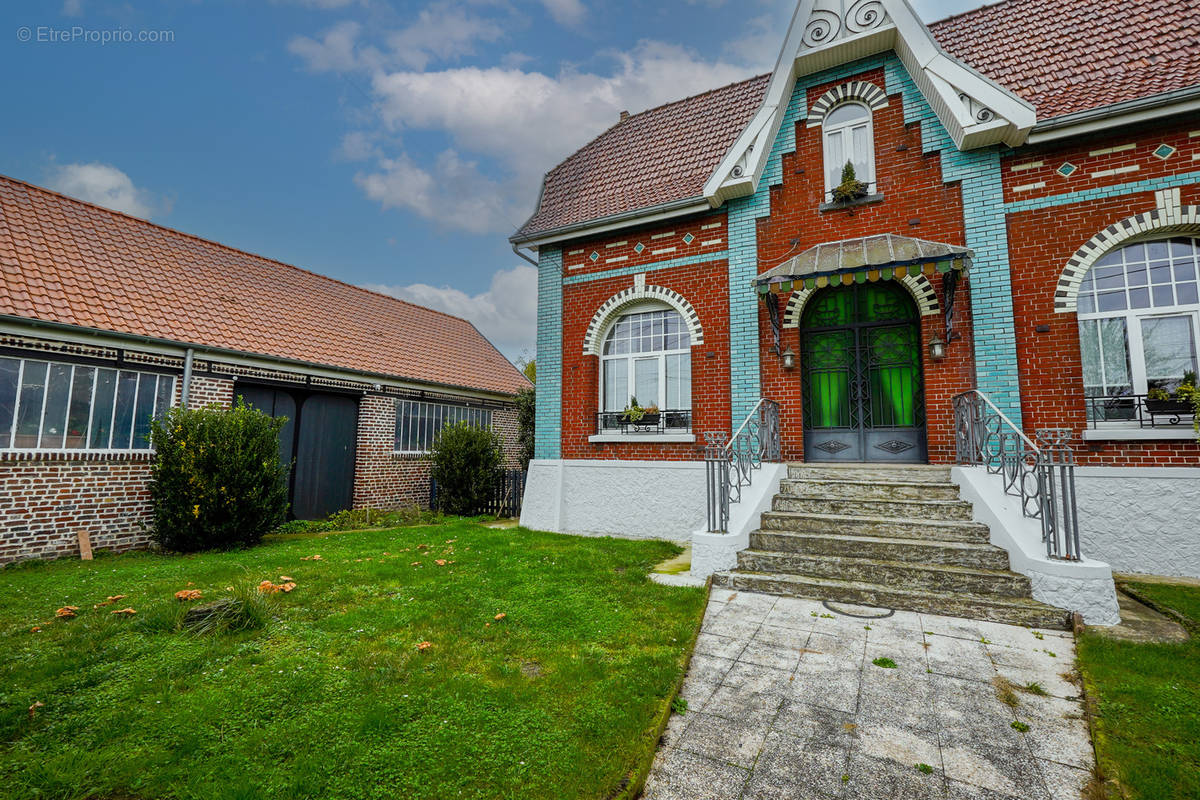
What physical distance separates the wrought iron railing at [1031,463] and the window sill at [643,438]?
3.71m

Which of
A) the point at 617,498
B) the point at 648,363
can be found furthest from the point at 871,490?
the point at 648,363

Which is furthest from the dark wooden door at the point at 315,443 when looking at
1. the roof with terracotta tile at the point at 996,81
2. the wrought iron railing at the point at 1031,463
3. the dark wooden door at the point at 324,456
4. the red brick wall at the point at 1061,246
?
the red brick wall at the point at 1061,246

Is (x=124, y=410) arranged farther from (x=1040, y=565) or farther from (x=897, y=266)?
(x=1040, y=565)

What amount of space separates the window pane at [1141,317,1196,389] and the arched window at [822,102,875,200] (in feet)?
12.7

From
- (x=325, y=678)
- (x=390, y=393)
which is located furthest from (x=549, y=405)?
(x=325, y=678)

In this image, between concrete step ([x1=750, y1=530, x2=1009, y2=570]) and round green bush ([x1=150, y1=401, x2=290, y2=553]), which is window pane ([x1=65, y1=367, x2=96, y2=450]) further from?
concrete step ([x1=750, y1=530, x2=1009, y2=570])

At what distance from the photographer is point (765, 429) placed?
8.07m

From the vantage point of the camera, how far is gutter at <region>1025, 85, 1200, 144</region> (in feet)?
20.5

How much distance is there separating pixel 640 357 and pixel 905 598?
18.9ft

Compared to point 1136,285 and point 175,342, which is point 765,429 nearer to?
point 1136,285

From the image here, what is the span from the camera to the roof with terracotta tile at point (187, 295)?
8.56 metres

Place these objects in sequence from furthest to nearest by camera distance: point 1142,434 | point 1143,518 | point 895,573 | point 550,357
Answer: point 550,357, point 1142,434, point 1143,518, point 895,573

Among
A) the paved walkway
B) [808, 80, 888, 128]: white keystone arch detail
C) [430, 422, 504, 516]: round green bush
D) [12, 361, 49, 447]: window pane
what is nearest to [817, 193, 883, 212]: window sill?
[808, 80, 888, 128]: white keystone arch detail

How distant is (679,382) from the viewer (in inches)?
363
